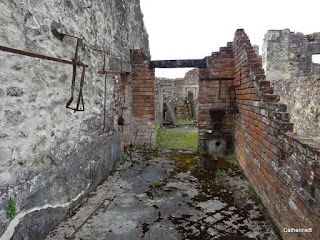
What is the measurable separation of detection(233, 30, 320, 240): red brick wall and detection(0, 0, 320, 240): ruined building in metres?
0.01

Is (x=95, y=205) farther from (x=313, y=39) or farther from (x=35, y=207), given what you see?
(x=313, y=39)

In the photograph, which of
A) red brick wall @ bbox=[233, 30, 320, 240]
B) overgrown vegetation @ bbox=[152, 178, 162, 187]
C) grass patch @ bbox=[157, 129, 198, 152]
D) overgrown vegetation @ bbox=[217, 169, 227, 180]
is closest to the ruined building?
red brick wall @ bbox=[233, 30, 320, 240]

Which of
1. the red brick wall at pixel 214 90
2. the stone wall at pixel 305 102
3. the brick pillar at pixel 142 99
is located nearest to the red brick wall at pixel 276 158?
the red brick wall at pixel 214 90

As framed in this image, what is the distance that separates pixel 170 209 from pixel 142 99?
12.3 feet

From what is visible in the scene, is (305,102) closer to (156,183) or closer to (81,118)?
(156,183)

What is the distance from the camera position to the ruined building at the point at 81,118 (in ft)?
6.47

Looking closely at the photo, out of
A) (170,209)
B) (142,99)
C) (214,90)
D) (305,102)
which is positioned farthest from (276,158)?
(142,99)

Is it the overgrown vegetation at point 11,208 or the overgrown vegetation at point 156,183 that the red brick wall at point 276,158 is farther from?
Result: the overgrown vegetation at point 11,208

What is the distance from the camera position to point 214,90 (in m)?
5.92

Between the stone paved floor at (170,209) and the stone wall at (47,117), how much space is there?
0.37m

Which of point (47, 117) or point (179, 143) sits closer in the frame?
point (47, 117)

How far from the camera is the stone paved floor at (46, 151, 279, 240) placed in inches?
100

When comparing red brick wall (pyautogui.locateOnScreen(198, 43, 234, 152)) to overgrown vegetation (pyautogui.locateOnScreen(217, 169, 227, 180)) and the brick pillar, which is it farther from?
overgrown vegetation (pyautogui.locateOnScreen(217, 169, 227, 180))

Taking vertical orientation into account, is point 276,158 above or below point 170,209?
above
